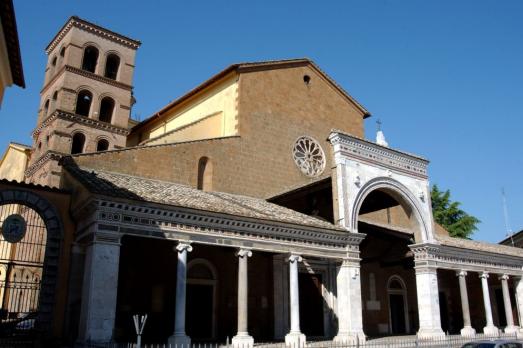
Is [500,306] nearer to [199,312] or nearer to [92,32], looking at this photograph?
[199,312]

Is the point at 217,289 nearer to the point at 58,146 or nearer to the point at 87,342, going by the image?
the point at 87,342

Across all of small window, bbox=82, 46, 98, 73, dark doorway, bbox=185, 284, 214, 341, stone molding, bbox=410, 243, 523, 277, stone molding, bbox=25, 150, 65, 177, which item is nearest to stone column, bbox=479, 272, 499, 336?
stone molding, bbox=410, 243, 523, 277

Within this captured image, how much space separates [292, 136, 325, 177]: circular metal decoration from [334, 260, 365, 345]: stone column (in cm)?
619

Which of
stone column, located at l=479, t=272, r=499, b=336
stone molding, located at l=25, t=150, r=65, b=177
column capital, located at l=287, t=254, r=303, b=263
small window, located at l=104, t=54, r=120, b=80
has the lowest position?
stone column, located at l=479, t=272, r=499, b=336

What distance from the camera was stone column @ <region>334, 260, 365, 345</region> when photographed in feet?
51.8

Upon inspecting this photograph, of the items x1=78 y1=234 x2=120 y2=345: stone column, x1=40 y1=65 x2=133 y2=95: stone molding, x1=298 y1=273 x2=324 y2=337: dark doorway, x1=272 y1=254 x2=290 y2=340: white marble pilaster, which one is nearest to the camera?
x1=78 y1=234 x2=120 y2=345: stone column

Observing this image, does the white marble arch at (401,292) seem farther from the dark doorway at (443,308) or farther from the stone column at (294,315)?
the stone column at (294,315)

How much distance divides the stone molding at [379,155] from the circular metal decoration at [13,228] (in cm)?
1065

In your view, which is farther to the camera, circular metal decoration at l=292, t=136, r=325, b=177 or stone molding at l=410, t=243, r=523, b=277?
circular metal decoration at l=292, t=136, r=325, b=177

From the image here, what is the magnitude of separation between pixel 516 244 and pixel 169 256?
24330mm

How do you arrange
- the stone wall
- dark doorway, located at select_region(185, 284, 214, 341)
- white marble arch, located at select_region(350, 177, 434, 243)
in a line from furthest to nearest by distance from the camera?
white marble arch, located at select_region(350, 177, 434, 243) → the stone wall → dark doorway, located at select_region(185, 284, 214, 341)

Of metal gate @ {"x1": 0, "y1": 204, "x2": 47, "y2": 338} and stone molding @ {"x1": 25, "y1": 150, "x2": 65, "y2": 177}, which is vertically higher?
stone molding @ {"x1": 25, "y1": 150, "x2": 65, "y2": 177}

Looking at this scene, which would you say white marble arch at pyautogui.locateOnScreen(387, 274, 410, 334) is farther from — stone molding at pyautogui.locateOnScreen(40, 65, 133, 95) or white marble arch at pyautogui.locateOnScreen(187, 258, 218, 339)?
stone molding at pyautogui.locateOnScreen(40, 65, 133, 95)

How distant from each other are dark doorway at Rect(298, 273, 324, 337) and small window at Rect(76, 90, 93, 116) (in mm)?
13146
